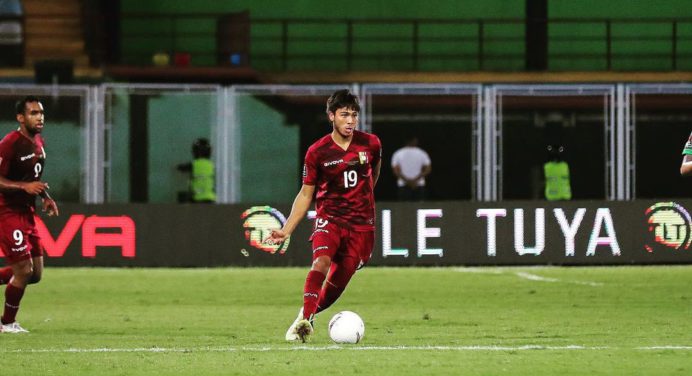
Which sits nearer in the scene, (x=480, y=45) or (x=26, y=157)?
(x=26, y=157)

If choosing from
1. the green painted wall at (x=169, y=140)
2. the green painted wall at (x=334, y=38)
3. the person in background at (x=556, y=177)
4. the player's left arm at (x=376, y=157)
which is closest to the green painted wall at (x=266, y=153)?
the green painted wall at (x=169, y=140)

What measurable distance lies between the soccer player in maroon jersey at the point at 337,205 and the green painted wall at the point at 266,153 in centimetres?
1374

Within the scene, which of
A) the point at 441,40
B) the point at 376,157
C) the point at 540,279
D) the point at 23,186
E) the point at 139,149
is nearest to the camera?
the point at 376,157

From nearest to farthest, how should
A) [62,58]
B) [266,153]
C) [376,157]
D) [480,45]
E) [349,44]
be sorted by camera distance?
[376,157] < [266,153] < [62,58] < [349,44] < [480,45]

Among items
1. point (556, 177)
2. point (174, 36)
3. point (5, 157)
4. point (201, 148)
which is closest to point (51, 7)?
point (174, 36)

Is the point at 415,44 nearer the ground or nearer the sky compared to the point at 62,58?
nearer the sky

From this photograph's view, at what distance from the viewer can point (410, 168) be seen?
2384cm

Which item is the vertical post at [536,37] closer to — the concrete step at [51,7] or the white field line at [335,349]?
the concrete step at [51,7]

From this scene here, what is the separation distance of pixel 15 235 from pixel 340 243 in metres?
3.05

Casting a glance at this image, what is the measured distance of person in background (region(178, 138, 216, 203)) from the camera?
74.1 ft

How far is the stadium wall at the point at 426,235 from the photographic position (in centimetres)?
2067

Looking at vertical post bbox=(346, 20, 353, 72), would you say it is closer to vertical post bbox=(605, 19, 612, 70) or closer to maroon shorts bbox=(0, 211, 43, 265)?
vertical post bbox=(605, 19, 612, 70)

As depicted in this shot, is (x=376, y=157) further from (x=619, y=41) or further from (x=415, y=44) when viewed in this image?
(x=619, y=41)

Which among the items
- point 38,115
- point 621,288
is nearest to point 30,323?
point 38,115
